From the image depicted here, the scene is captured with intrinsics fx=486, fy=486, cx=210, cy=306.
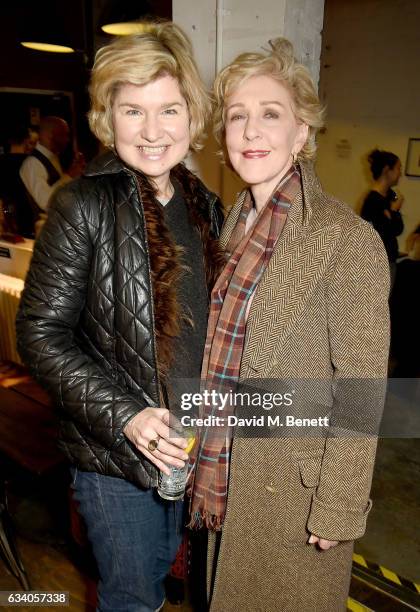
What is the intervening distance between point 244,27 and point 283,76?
66 centimetres

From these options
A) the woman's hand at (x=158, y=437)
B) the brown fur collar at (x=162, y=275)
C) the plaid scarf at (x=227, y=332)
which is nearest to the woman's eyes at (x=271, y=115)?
the plaid scarf at (x=227, y=332)

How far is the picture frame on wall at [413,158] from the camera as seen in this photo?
5.36 m

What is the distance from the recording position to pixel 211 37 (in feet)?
6.44

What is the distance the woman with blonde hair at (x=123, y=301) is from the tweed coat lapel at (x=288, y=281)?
0.73 ft

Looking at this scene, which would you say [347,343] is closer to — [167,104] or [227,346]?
[227,346]

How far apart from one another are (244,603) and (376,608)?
1027 millimetres

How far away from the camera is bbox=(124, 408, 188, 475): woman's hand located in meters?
1.20

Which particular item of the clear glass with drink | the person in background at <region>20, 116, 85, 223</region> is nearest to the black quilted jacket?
the clear glass with drink

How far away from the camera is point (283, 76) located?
4.44ft

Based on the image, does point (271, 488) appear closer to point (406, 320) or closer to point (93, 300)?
point (93, 300)

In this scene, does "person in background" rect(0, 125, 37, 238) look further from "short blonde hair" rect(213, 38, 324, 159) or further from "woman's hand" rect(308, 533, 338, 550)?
"woman's hand" rect(308, 533, 338, 550)

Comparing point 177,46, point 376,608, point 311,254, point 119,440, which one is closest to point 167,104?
point 177,46

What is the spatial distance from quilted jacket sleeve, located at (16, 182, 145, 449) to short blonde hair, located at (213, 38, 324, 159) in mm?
544

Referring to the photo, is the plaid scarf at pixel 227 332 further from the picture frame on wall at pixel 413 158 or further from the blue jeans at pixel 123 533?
the picture frame on wall at pixel 413 158
